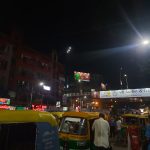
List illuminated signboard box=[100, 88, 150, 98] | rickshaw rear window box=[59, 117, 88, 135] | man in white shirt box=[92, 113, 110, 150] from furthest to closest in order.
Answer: illuminated signboard box=[100, 88, 150, 98]
rickshaw rear window box=[59, 117, 88, 135]
man in white shirt box=[92, 113, 110, 150]

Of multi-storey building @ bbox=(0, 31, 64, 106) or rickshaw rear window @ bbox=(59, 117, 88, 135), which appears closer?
rickshaw rear window @ bbox=(59, 117, 88, 135)

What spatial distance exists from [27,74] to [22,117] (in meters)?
51.3

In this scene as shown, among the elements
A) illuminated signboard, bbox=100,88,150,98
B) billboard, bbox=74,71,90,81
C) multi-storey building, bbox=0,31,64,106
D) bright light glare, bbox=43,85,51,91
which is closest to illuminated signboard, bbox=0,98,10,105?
multi-storey building, bbox=0,31,64,106

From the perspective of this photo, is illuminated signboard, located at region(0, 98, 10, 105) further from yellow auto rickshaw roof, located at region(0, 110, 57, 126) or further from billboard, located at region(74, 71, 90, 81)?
yellow auto rickshaw roof, located at region(0, 110, 57, 126)

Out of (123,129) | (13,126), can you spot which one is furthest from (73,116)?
(123,129)

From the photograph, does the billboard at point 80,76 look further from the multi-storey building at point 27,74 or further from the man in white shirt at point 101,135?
the man in white shirt at point 101,135

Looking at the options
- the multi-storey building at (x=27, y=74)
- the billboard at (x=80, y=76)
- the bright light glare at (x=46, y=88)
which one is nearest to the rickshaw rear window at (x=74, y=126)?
the multi-storey building at (x=27, y=74)

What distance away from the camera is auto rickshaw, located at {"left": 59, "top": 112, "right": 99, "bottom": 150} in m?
9.02

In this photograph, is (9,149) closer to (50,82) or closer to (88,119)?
(88,119)

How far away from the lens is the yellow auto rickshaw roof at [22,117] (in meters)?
3.04

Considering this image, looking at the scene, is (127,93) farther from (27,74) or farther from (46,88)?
(27,74)

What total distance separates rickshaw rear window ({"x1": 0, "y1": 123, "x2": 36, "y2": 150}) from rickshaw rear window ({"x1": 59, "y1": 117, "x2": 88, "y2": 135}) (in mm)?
6003

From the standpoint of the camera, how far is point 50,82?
61219 millimetres

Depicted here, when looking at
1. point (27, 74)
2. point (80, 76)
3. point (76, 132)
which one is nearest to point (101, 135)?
point (76, 132)
